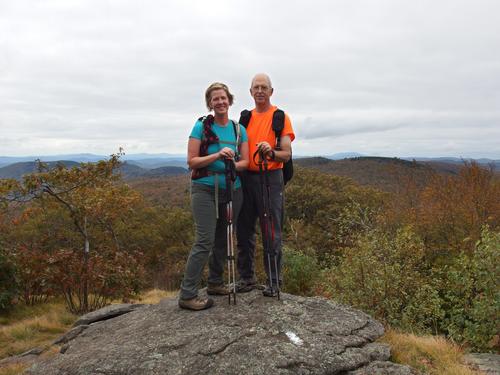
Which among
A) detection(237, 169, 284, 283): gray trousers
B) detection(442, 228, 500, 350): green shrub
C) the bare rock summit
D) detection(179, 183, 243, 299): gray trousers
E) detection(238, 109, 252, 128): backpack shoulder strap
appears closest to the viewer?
the bare rock summit

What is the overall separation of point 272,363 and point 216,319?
1088mm

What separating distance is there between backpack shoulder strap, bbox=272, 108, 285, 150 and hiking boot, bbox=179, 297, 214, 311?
2305 millimetres

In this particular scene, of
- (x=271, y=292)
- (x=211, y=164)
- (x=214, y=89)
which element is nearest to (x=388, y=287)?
(x=271, y=292)

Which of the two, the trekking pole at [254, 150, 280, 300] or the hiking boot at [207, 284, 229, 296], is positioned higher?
the trekking pole at [254, 150, 280, 300]

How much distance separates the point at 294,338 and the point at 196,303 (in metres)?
1.46

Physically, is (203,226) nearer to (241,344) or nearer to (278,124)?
(241,344)

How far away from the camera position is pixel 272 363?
4445mm

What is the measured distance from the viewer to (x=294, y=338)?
4.89 metres

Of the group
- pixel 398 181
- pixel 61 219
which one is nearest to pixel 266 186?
pixel 61 219

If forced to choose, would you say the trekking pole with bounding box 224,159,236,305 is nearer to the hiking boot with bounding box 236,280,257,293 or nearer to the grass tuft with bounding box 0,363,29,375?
the hiking boot with bounding box 236,280,257,293

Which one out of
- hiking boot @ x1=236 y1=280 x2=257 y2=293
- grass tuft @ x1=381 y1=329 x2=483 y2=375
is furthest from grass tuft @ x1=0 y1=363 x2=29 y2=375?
grass tuft @ x1=381 y1=329 x2=483 y2=375

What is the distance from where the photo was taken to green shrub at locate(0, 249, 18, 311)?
11.7 meters

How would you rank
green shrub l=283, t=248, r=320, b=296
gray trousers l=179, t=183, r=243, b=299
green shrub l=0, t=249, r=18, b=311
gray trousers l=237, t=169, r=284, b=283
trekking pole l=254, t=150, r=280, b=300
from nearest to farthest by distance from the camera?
gray trousers l=179, t=183, r=243, b=299
trekking pole l=254, t=150, r=280, b=300
gray trousers l=237, t=169, r=284, b=283
green shrub l=0, t=249, r=18, b=311
green shrub l=283, t=248, r=320, b=296

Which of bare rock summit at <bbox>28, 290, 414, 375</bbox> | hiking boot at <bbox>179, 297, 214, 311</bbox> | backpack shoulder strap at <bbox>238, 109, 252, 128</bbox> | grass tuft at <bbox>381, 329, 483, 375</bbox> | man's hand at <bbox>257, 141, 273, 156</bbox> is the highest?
backpack shoulder strap at <bbox>238, 109, 252, 128</bbox>
